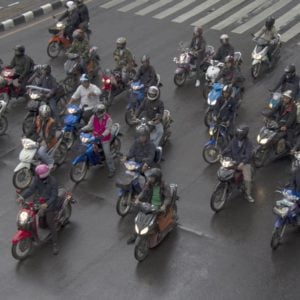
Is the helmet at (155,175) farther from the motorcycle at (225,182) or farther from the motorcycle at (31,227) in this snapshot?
the motorcycle at (31,227)

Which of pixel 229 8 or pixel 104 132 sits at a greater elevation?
pixel 104 132

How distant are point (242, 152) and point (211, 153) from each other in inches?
72.2

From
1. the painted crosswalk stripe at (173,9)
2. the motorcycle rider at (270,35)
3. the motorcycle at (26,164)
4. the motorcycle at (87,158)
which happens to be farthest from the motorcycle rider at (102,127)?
the painted crosswalk stripe at (173,9)

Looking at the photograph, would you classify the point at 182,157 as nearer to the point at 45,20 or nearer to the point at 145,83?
the point at 145,83

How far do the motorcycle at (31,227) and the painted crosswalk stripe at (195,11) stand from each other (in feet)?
42.6

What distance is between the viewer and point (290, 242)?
43.5ft

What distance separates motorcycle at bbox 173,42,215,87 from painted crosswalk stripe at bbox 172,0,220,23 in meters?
4.88

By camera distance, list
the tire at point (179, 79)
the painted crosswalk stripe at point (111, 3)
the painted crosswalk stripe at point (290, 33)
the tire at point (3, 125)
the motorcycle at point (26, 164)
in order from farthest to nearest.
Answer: the painted crosswalk stripe at point (111, 3) → the painted crosswalk stripe at point (290, 33) → the tire at point (179, 79) → the tire at point (3, 125) → the motorcycle at point (26, 164)

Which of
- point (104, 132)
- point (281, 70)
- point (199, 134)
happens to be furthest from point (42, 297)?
point (281, 70)

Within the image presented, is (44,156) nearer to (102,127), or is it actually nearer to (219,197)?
(102,127)

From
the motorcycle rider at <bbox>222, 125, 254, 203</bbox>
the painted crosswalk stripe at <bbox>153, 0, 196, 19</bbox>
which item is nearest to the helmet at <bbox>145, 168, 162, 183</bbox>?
the motorcycle rider at <bbox>222, 125, 254, 203</bbox>

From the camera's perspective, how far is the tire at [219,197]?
46.4 ft

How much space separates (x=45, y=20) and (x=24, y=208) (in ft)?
46.4

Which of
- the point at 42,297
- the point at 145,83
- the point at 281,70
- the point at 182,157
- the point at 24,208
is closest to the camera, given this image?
the point at 42,297
